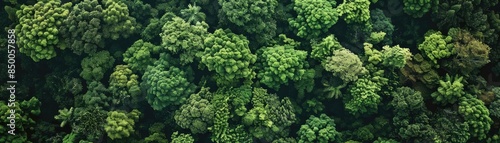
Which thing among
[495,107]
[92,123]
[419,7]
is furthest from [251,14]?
[495,107]

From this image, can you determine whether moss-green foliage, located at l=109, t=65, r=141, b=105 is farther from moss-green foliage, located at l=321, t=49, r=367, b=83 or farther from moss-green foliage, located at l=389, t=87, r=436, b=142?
moss-green foliage, located at l=389, t=87, r=436, b=142

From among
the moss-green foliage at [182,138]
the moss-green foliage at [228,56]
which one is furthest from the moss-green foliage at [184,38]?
the moss-green foliage at [182,138]

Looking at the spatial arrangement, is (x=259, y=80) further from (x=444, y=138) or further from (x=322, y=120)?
(x=444, y=138)

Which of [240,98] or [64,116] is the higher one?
[240,98]

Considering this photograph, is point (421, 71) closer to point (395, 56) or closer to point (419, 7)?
point (395, 56)

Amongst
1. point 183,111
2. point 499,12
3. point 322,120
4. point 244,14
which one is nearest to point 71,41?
point 183,111
